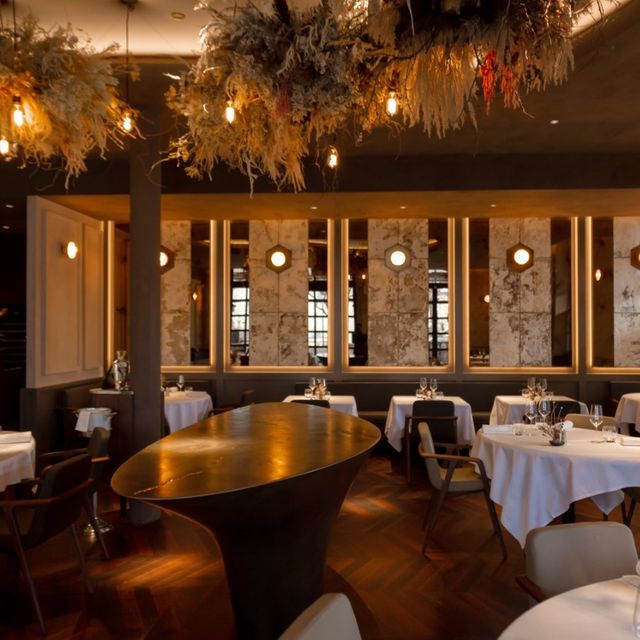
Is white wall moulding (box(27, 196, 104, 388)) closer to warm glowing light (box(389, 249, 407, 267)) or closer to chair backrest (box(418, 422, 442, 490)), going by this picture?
warm glowing light (box(389, 249, 407, 267))

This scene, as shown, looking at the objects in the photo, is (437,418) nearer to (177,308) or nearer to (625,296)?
(625,296)

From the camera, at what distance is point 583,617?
158 centimetres

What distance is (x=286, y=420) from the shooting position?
137 inches

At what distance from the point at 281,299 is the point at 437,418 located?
3.40 m

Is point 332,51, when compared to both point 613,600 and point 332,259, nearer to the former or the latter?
point 613,600

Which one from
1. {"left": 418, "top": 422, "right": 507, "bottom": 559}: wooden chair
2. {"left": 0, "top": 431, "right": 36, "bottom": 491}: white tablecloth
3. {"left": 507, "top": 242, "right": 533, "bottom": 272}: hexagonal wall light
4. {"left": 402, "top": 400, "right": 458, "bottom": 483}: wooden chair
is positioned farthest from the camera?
{"left": 507, "top": 242, "right": 533, "bottom": 272}: hexagonal wall light

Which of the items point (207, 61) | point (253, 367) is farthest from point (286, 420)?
point (253, 367)

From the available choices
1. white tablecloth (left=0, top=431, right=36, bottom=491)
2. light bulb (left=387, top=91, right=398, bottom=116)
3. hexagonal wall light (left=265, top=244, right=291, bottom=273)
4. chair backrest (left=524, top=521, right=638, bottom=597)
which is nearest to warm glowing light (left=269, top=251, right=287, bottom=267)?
hexagonal wall light (left=265, top=244, right=291, bottom=273)

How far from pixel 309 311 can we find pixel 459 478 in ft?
15.8

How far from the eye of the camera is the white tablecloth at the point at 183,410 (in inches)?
266

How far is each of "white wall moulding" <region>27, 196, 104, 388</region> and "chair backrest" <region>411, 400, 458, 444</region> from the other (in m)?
4.18

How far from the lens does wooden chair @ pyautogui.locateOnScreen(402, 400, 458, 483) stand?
6.25 m

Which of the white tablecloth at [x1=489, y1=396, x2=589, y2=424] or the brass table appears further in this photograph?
the white tablecloth at [x1=489, y1=396, x2=589, y2=424]

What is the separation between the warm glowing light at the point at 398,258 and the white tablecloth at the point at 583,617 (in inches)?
281
